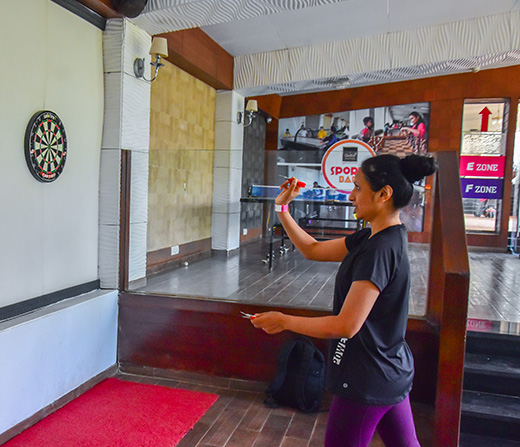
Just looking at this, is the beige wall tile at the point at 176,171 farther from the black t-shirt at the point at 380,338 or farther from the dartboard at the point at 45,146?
the black t-shirt at the point at 380,338

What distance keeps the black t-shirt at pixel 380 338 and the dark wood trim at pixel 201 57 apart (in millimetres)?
3921

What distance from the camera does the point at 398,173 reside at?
1540 millimetres

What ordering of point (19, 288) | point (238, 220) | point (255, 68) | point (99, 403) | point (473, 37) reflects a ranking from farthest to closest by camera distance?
point (255, 68) < point (473, 37) < point (238, 220) < point (99, 403) < point (19, 288)

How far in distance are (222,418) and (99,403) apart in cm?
83

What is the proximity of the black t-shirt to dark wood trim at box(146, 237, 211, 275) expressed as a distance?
276 cm

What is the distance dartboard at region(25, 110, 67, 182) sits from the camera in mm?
2840

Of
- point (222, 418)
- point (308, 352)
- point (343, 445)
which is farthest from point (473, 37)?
point (343, 445)

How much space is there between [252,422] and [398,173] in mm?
1997

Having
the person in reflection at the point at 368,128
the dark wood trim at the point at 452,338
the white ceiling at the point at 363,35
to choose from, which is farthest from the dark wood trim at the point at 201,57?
the dark wood trim at the point at 452,338

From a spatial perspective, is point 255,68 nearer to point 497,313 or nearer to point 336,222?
point 336,222

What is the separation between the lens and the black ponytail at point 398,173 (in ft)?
5.03

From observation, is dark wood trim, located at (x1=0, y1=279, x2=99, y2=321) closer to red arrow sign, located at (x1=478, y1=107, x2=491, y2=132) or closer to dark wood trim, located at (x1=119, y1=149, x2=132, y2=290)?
dark wood trim, located at (x1=119, y1=149, x2=132, y2=290)

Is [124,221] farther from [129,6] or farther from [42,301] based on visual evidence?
[129,6]

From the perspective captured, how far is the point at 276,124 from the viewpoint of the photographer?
Result: 29.5ft
